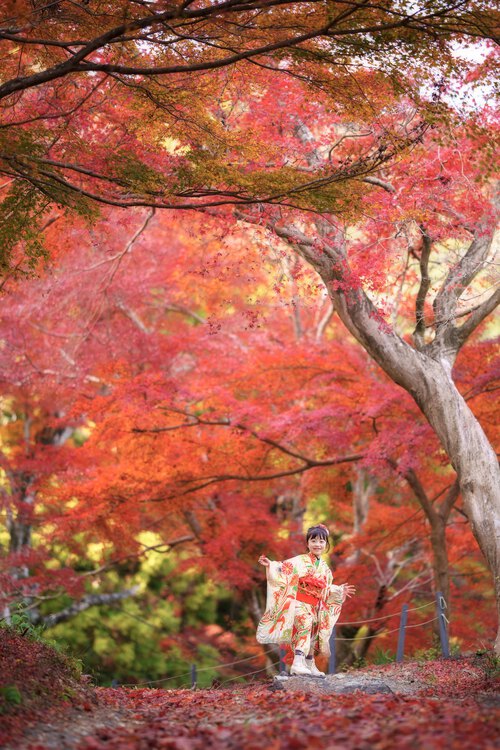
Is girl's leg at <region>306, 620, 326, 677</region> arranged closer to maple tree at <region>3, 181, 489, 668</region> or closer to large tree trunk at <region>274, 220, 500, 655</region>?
large tree trunk at <region>274, 220, 500, 655</region>

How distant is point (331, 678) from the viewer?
7.51 meters

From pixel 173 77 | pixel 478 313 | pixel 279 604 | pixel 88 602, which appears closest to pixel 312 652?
pixel 279 604

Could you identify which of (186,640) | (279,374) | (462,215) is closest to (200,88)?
(462,215)

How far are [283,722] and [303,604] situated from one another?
232cm

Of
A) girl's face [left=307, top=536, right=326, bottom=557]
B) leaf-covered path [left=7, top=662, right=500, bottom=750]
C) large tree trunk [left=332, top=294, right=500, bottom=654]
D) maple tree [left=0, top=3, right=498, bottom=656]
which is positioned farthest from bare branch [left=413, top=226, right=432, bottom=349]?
leaf-covered path [left=7, top=662, right=500, bottom=750]

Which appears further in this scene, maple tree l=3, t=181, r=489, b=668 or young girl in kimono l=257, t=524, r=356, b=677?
maple tree l=3, t=181, r=489, b=668

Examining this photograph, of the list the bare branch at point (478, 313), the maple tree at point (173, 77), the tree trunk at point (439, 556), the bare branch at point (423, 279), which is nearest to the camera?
the maple tree at point (173, 77)

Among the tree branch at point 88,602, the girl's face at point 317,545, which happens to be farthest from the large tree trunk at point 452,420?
the tree branch at point 88,602

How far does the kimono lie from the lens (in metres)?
6.97

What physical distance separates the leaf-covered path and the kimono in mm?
477

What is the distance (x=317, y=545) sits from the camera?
7.08 m

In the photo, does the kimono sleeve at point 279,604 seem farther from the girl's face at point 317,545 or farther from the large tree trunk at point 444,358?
the large tree trunk at point 444,358

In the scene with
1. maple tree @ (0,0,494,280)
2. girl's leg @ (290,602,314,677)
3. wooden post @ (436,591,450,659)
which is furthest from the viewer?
wooden post @ (436,591,450,659)

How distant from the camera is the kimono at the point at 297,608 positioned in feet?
22.9
